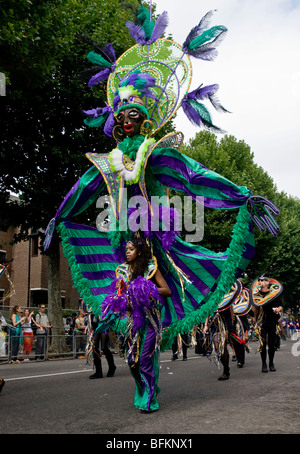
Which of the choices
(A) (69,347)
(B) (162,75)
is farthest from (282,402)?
(A) (69,347)

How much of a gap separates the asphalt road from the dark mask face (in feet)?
10.0

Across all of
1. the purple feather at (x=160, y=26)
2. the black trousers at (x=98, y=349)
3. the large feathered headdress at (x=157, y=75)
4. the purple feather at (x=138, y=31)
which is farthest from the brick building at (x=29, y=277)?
the purple feather at (x=160, y=26)

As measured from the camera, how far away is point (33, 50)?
10.7m

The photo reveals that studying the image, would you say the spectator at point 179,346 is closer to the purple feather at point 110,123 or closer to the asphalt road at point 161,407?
the asphalt road at point 161,407

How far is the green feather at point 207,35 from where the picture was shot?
5438 millimetres

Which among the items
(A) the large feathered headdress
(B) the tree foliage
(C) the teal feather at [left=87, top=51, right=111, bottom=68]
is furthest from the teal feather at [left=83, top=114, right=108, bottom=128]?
(B) the tree foliage

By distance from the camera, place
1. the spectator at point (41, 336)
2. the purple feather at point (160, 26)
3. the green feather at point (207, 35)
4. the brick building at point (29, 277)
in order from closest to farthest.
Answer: the green feather at point (207, 35) < the purple feather at point (160, 26) < the spectator at point (41, 336) < the brick building at point (29, 277)

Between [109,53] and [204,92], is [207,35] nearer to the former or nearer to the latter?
[204,92]

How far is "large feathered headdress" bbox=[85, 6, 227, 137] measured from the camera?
218 inches

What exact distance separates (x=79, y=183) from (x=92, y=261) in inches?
38.7

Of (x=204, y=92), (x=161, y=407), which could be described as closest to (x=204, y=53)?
(x=204, y=92)

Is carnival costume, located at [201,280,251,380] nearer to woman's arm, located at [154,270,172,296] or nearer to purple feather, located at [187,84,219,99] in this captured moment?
woman's arm, located at [154,270,172,296]

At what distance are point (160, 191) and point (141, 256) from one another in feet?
3.08

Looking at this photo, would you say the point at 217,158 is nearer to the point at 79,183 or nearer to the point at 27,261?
the point at 27,261
